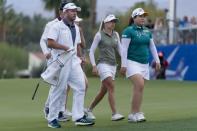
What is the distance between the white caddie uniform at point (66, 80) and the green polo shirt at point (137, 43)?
1.25 meters

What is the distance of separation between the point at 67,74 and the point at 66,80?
0.34ft

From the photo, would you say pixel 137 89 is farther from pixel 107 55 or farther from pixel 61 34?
pixel 61 34

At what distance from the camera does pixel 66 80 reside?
11664 mm

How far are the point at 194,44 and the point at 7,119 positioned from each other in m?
16.6

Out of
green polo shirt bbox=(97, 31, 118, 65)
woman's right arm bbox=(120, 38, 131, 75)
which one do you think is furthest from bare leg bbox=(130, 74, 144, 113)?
green polo shirt bbox=(97, 31, 118, 65)

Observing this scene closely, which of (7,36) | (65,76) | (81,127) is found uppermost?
(65,76)

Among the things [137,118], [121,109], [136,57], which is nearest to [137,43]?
[136,57]

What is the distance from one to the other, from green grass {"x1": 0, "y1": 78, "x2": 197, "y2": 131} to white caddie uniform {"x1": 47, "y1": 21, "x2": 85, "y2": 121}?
331 millimetres

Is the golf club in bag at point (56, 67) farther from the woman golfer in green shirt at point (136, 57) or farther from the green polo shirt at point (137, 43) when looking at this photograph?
the green polo shirt at point (137, 43)

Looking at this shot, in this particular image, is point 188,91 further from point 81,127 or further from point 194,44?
point 81,127

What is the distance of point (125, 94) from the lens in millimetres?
20719

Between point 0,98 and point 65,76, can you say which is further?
point 0,98

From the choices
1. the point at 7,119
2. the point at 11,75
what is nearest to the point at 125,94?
the point at 7,119

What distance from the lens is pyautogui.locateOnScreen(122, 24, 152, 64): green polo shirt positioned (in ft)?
41.2
